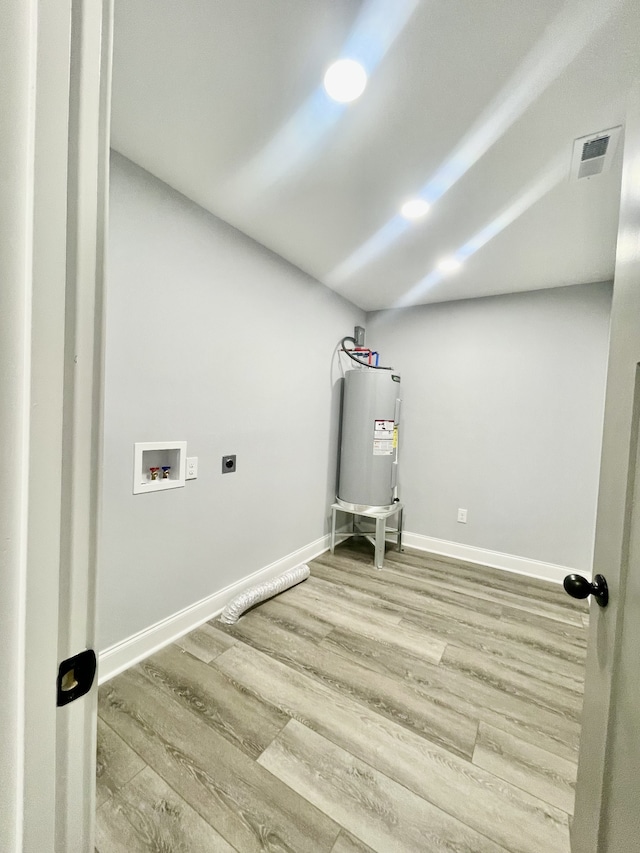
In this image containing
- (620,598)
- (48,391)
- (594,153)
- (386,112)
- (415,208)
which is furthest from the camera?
(415,208)

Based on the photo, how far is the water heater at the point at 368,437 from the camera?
9.53 feet

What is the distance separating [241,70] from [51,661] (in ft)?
5.37

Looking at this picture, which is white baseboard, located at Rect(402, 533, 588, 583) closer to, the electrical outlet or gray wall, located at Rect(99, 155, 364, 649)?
gray wall, located at Rect(99, 155, 364, 649)

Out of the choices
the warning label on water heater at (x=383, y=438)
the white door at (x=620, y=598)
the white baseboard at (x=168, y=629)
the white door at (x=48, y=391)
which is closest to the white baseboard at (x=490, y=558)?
the warning label on water heater at (x=383, y=438)

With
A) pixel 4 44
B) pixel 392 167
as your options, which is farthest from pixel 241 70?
pixel 4 44

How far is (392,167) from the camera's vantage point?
1.46 metres

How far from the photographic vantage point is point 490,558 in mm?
2900

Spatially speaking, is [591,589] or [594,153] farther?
[594,153]

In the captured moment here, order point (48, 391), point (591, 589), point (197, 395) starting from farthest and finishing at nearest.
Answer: point (197, 395) → point (591, 589) → point (48, 391)

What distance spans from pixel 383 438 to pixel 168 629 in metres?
2.08

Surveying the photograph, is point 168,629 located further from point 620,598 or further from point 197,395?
point 620,598

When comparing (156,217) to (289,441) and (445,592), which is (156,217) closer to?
(289,441)

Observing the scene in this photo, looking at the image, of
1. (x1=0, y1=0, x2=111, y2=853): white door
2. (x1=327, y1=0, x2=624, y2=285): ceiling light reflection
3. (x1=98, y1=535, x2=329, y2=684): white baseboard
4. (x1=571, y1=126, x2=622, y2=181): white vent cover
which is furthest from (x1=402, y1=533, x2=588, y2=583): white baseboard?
(x1=0, y1=0, x2=111, y2=853): white door

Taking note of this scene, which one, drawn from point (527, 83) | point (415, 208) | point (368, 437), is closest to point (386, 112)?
point (527, 83)
